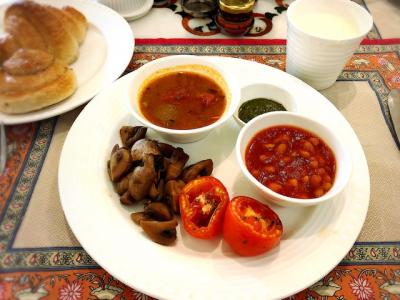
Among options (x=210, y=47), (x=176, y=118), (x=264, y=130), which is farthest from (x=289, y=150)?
(x=210, y=47)

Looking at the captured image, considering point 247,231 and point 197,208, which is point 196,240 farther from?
point 247,231

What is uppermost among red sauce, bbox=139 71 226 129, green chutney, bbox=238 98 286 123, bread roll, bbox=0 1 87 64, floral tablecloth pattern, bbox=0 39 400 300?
bread roll, bbox=0 1 87 64

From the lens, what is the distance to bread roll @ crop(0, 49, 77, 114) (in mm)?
1910

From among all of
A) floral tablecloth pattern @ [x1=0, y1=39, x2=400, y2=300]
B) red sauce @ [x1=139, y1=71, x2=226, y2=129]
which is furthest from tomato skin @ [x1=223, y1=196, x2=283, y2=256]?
red sauce @ [x1=139, y1=71, x2=226, y2=129]

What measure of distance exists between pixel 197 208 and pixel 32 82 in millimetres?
1230

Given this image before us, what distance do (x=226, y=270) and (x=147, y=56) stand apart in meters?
1.71

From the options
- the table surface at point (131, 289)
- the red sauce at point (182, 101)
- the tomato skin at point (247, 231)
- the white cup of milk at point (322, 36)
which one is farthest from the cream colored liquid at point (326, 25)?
the tomato skin at point (247, 231)

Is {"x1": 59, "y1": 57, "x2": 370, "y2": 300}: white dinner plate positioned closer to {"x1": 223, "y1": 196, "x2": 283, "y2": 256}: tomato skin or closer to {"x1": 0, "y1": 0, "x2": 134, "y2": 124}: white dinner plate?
{"x1": 223, "y1": 196, "x2": 283, "y2": 256}: tomato skin

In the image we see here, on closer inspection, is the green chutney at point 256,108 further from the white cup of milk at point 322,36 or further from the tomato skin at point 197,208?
the tomato skin at point 197,208

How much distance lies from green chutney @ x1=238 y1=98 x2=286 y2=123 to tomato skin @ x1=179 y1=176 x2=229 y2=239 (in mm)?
525

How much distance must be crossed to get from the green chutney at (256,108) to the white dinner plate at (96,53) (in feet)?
2.75

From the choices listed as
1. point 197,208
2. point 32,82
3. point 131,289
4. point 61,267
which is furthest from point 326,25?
point 61,267

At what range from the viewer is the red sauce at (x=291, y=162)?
5.03 feet

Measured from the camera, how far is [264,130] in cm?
172
